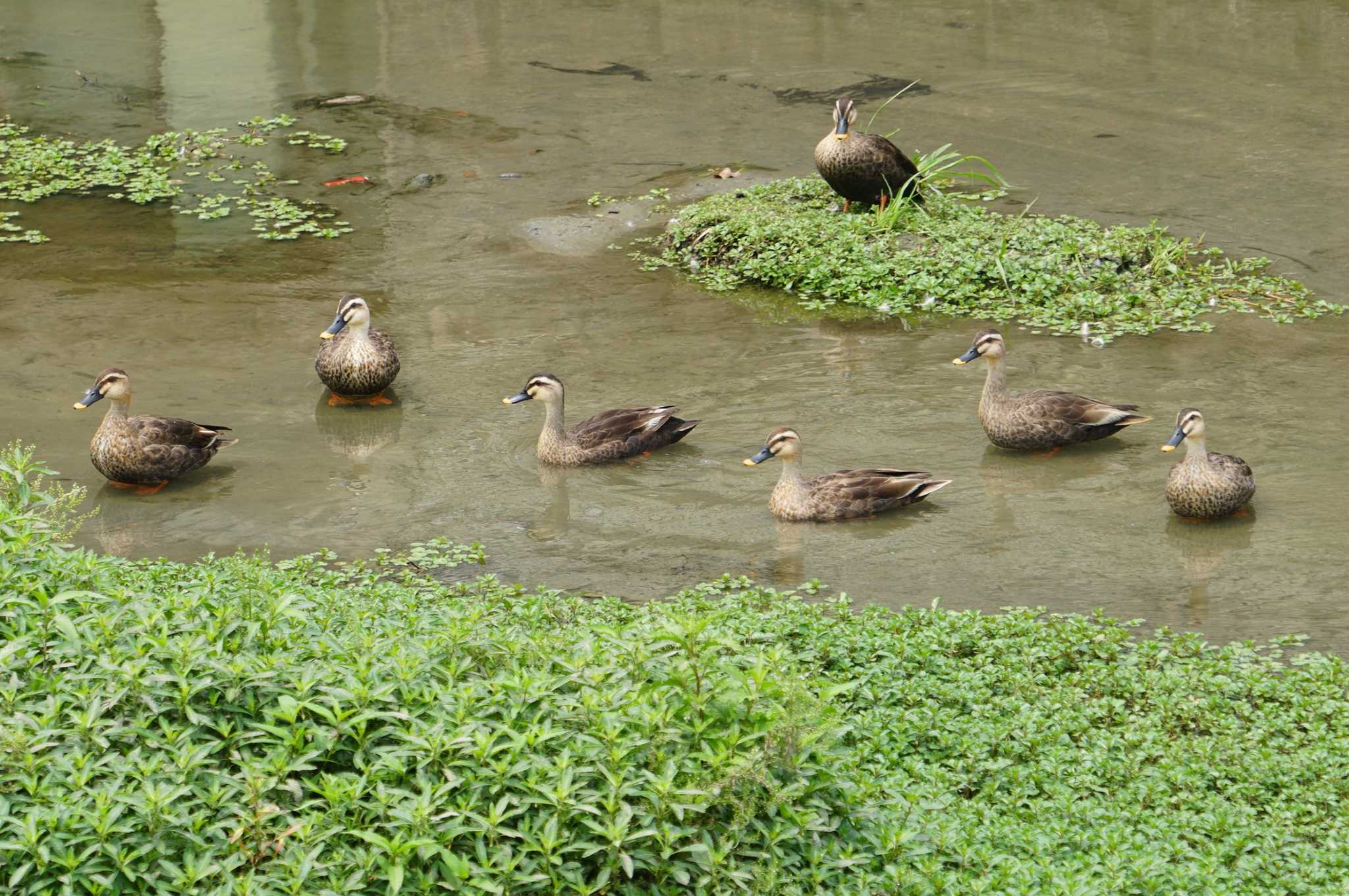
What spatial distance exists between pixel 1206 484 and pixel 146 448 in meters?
6.31

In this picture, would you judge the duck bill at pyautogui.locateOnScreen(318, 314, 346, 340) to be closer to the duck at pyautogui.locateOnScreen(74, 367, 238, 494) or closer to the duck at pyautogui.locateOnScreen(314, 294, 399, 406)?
the duck at pyautogui.locateOnScreen(314, 294, 399, 406)

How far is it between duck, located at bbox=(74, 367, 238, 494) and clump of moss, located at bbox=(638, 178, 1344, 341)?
4.91 metres

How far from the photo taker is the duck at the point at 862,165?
13.4 meters

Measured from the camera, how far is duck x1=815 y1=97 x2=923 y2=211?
44.0 ft

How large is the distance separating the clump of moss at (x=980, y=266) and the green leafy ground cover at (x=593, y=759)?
214 inches

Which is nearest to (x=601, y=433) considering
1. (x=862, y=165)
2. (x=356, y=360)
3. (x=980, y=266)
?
(x=356, y=360)

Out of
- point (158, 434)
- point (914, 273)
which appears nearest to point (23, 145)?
point (158, 434)

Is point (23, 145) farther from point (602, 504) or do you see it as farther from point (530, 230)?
point (602, 504)

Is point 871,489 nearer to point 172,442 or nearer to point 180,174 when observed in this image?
point 172,442

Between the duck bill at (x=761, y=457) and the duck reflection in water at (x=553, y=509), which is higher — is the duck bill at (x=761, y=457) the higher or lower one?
the higher one

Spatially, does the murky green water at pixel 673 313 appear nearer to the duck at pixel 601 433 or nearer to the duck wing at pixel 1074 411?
the duck at pixel 601 433

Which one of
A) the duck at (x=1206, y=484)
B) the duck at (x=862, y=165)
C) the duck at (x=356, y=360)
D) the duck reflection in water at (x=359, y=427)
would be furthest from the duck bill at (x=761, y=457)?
the duck at (x=862, y=165)

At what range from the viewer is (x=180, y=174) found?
16.0m

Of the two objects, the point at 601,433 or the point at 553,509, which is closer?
the point at 553,509
